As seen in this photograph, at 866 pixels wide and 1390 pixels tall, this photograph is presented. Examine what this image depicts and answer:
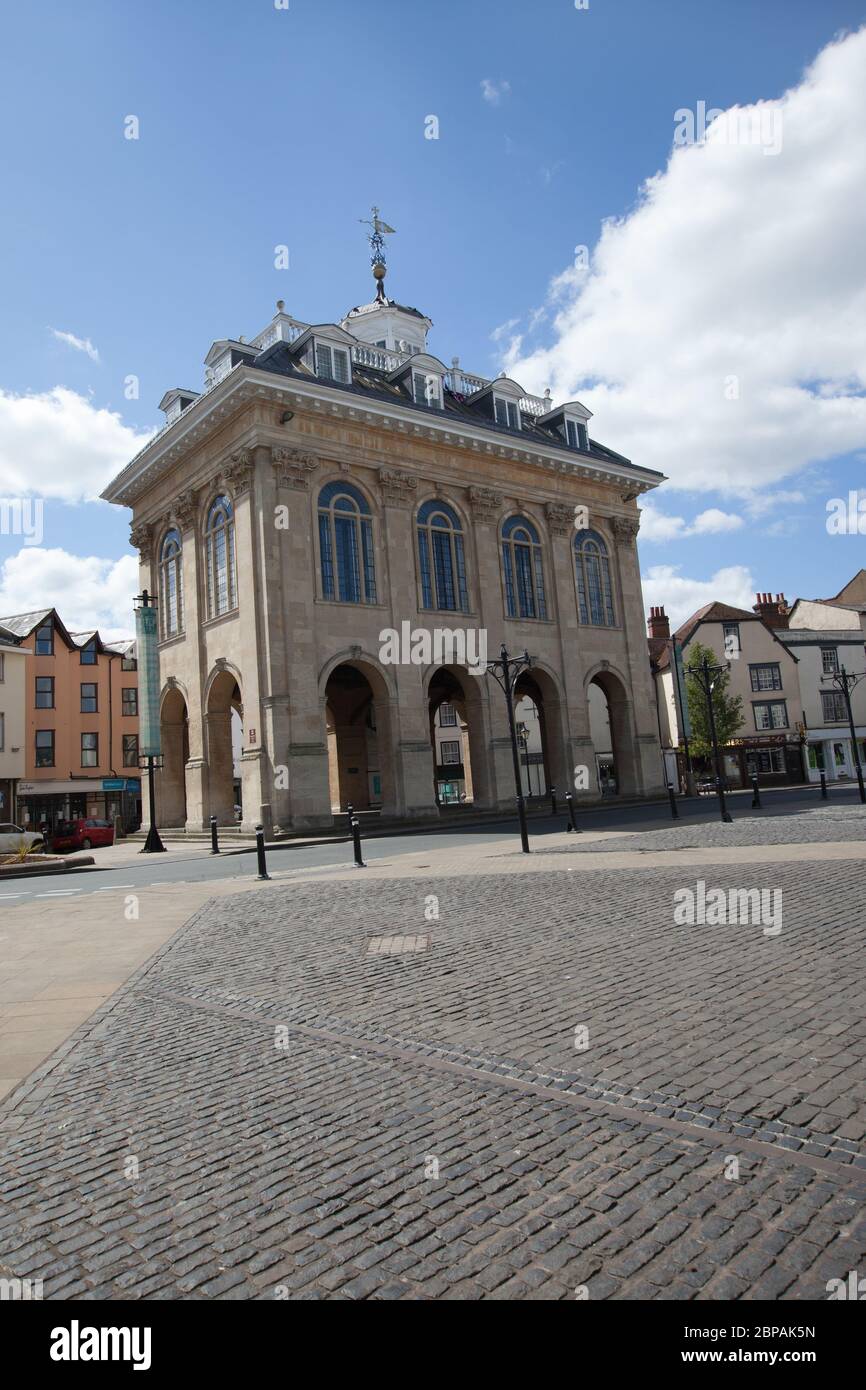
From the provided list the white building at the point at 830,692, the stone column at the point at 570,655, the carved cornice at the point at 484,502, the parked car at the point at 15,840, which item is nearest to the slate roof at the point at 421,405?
the carved cornice at the point at 484,502

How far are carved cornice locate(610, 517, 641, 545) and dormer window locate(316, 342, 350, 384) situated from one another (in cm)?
1493

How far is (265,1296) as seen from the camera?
107 inches

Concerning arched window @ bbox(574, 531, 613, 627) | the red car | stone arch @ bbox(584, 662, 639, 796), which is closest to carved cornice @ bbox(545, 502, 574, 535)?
arched window @ bbox(574, 531, 613, 627)

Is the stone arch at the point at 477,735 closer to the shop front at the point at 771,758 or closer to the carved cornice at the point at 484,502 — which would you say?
the carved cornice at the point at 484,502

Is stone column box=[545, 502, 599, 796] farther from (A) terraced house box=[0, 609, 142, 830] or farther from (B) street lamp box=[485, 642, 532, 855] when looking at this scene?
(A) terraced house box=[0, 609, 142, 830]

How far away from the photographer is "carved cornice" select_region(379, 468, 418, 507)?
32.0 metres

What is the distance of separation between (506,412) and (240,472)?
1566 centimetres

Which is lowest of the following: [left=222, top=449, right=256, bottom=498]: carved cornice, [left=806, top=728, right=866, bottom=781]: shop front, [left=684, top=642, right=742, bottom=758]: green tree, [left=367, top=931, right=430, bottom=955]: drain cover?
[left=367, top=931, right=430, bottom=955]: drain cover

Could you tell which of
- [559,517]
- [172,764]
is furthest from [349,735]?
[559,517]

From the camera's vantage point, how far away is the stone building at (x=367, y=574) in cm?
2897

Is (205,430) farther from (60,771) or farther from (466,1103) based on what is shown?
(466,1103)

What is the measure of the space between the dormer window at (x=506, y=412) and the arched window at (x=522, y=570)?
552 cm

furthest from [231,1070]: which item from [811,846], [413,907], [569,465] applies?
[569,465]

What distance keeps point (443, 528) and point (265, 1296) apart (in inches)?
1291
